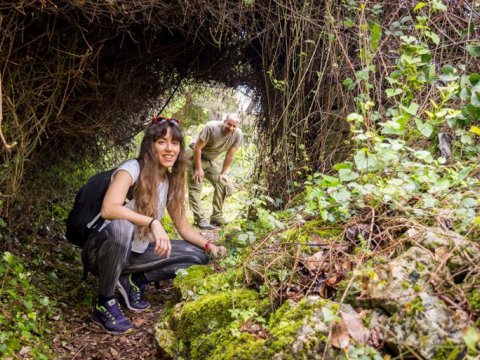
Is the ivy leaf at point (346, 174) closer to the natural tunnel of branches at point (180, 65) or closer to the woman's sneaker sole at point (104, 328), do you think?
the natural tunnel of branches at point (180, 65)

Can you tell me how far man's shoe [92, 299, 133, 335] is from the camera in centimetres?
307

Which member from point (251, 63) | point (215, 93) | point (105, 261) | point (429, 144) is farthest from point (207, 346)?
point (215, 93)

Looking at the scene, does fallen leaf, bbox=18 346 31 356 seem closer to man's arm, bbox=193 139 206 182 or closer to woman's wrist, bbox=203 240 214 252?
woman's wrist, bbox=203 240 214 252

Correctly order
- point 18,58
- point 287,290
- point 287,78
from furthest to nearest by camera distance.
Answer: point 287,78 → point 18,58 → point 287,290

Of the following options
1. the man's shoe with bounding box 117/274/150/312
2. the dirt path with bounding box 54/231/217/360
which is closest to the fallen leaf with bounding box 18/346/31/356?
the dirt path with bounding box 54/231/217/360

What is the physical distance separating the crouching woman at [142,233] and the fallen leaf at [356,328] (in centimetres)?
153

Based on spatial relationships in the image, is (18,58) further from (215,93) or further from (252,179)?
(215,93)

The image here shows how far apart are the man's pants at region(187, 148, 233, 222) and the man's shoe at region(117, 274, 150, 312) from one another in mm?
2862

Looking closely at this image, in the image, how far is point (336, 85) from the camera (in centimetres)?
366

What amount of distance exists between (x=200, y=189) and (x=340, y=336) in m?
4.89

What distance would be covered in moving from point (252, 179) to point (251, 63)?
1.20 m

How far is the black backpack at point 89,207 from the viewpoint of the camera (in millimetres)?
3320

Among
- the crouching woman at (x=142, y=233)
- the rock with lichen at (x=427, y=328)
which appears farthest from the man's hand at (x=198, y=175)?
the rock with lichen at (x=427, y=328)

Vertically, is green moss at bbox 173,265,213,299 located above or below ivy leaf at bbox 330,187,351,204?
below
